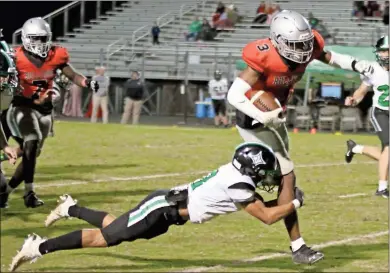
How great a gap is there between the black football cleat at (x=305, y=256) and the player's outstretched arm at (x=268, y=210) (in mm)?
482

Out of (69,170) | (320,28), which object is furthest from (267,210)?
(320,28)

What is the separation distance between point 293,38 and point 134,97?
801 inches

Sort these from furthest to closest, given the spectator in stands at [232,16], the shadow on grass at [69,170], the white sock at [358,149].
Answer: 1. the spectator in stands at [232,16]
2. the shadow on grass at [69,170]
3. the white sock at [358,149]

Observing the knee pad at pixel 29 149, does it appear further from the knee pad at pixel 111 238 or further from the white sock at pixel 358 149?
the white sock at pixel 358 149

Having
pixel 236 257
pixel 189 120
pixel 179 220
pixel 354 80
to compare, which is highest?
pixel 179 220

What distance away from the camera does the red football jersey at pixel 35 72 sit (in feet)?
36.8

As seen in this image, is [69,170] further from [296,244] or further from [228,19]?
[228,19]

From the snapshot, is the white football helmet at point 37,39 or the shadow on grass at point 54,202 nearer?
the shadow on grass at point 54,202

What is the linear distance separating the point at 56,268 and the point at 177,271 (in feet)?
3.01

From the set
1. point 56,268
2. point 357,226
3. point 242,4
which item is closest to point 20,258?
point 56,268

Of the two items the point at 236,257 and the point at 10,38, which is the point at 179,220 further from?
the point at 10,38

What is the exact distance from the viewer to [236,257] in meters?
8.83

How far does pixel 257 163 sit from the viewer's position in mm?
7566

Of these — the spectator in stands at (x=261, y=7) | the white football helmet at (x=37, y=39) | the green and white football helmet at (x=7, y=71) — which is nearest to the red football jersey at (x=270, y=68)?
the green and white football helmet at (x=7, y=71)
